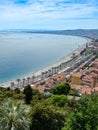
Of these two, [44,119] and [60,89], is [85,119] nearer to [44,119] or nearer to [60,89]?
[44,119]

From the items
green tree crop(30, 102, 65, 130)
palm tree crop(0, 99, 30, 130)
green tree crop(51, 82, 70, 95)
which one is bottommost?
green tree crop(51, 82, 70, 95)

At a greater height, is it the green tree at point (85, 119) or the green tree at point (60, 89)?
the green tree at point (85, 119)

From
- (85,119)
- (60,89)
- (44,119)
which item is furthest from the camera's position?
(60,89)

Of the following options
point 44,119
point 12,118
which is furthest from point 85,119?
point 44,119

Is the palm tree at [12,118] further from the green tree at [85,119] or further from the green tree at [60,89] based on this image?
the green tree at [60,89]

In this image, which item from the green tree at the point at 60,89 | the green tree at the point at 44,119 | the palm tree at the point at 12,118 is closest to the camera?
the palm tree at the point at 12,118

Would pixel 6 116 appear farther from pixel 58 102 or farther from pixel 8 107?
pixel 58 102

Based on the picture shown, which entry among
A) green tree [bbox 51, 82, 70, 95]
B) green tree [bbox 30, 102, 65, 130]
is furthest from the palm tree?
green tree [bbox 51, 82, 70, 95]

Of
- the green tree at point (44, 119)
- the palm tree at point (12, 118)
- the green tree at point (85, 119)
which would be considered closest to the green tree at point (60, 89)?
the green tree at point (44, 119)

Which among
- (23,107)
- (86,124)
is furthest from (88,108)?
(23,107)

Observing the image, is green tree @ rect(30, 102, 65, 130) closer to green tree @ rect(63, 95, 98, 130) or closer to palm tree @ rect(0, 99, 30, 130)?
palm tree @ rect(0, 99, 30, 130)

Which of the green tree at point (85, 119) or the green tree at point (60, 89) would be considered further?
the green tree at point (60, 89)
